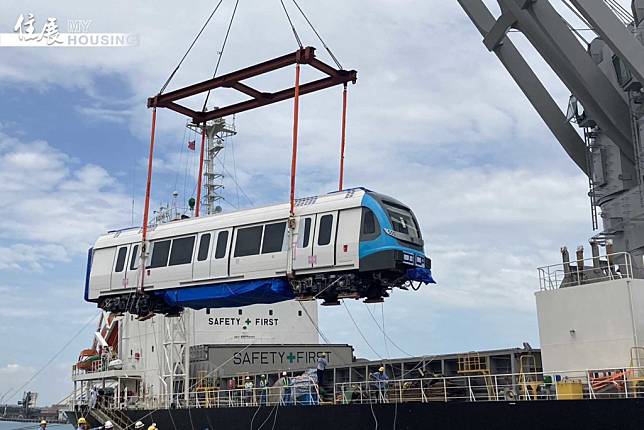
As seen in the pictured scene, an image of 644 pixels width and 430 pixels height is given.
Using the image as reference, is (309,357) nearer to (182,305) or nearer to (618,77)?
(182,305)

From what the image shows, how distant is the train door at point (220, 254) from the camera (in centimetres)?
2019

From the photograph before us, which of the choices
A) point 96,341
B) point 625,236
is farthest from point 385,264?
point 96,341

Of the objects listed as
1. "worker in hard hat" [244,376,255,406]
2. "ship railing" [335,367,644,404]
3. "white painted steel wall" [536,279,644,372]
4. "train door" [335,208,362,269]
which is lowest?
"ship railing" [335,367,644,404]

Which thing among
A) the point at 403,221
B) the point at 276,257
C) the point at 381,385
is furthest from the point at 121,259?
the point at 403,221

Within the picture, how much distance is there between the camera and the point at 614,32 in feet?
66.4

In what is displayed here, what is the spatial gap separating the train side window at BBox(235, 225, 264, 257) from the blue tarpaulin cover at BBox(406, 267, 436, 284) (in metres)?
4.11

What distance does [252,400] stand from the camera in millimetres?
25344

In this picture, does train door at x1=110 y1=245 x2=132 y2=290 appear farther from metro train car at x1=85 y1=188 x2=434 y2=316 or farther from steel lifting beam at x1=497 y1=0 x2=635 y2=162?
steel lifting beam at x1=497 y1=0 x2=635 y2=162

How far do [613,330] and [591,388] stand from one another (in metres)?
1.83

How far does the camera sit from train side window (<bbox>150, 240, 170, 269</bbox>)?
71.5 feet

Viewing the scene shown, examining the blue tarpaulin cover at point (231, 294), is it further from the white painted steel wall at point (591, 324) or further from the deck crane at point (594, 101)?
the deck crane at point (594, 101)

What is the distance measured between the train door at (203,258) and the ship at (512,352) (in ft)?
11.6

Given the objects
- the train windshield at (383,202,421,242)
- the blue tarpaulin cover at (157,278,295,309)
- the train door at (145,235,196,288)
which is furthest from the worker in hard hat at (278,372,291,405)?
the train windshield at (383,202,421,242)

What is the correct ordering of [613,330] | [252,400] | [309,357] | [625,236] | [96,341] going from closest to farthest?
1. [613,330]
2. [625,236]
3. [252,400]
4. [309,357]
5. [96,341]
